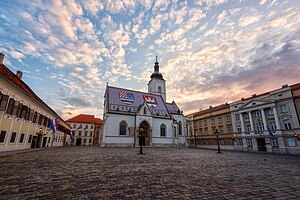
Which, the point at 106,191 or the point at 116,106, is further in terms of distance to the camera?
the point at 116,106

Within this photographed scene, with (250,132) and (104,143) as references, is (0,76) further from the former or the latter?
(250,132)

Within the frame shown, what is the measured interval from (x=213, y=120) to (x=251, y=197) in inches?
1675

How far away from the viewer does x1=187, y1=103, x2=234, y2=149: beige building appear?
127ft

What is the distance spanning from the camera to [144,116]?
37656 mm

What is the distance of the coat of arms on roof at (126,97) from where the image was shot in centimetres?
3928

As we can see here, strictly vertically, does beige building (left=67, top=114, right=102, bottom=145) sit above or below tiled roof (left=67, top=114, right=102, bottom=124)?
below

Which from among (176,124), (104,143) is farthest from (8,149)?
(176,124)

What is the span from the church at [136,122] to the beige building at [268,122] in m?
16.5

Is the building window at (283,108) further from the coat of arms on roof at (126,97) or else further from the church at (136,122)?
the coat of arms on roof at (126,97)

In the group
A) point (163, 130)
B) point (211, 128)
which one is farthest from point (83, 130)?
point (211, 128)

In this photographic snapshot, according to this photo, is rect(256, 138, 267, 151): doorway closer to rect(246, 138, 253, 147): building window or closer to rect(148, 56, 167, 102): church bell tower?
rect(246, 138, 253, 147): building window

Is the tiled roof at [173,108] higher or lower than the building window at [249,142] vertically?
higher

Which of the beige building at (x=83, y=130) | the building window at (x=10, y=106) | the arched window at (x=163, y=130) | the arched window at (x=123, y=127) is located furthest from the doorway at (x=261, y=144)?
the beige building at (x=83, y=130)

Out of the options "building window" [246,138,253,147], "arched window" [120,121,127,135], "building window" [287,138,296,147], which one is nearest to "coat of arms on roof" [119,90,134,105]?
"arched window" [120,121,127,135]
